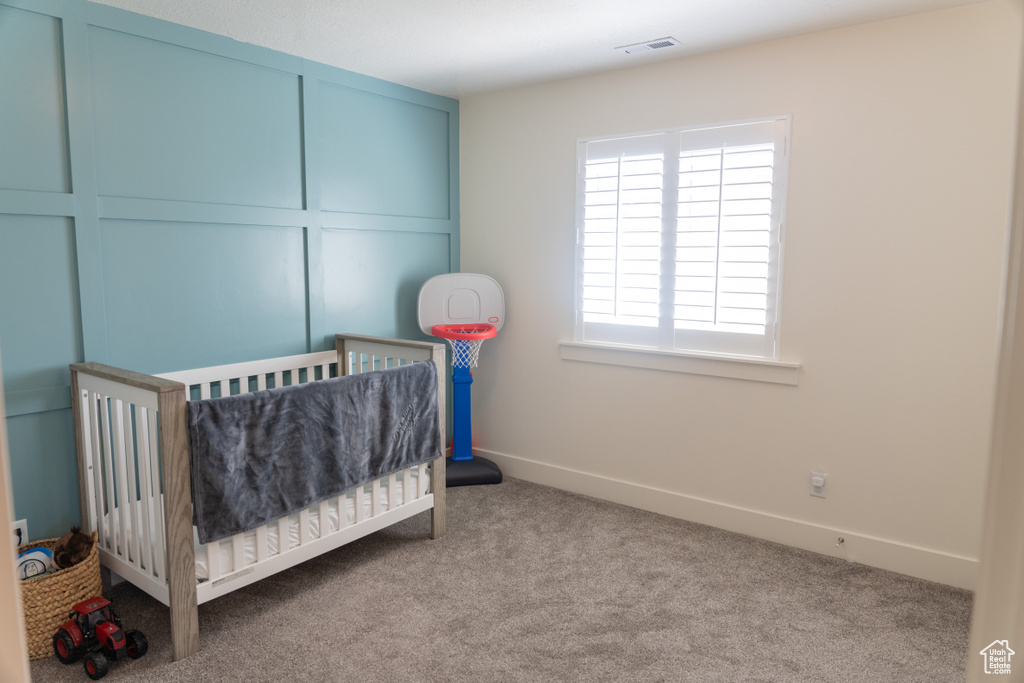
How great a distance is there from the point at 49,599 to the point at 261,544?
0.66 m

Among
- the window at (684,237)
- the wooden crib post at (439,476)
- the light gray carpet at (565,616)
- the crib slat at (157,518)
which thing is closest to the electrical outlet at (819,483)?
the light gray carpet at (565,616)

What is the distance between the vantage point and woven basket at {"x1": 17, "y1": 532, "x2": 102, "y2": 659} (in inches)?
84.0

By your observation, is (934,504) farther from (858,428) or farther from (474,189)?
(474,189)

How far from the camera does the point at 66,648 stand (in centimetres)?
212

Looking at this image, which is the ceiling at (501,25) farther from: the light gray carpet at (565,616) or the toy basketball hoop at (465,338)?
the light gray carpet at (565,616)

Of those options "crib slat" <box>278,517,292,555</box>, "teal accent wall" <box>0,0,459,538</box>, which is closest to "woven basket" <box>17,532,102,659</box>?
"teal accent wall" <box>0,0,459,538</box>

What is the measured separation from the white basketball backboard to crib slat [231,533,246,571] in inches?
67.1

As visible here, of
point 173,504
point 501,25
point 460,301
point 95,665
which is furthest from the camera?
point 460,301

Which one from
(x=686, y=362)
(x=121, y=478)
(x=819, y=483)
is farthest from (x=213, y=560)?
(x=819, y=483)

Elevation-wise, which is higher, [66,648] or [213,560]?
[213,560]

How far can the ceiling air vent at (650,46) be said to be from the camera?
293 cm

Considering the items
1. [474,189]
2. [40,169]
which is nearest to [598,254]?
[474,189]

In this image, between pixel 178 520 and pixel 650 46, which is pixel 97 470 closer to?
pixel 178 520

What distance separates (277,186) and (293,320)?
0.65m
